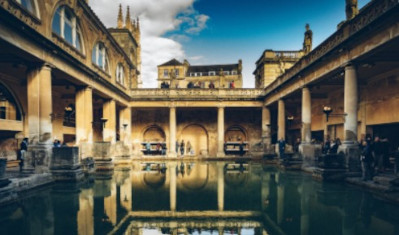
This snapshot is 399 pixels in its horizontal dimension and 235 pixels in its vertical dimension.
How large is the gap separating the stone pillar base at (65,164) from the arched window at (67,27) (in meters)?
5.55

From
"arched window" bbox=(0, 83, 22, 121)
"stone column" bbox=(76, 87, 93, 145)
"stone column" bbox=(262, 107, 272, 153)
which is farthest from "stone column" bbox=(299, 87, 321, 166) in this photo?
"arched window" bbox=(0, 83, 22, 121)

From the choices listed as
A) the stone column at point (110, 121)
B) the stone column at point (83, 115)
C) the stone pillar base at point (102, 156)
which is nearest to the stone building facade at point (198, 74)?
the stone column at point (110, 121)

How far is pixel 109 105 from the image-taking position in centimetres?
1884

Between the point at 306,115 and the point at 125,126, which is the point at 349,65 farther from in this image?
the point at 125,126

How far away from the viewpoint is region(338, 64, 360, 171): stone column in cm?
970

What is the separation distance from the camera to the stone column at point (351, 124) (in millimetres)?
9703

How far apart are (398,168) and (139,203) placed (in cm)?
784

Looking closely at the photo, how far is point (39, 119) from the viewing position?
32.8ft

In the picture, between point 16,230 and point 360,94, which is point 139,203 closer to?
point 16,230

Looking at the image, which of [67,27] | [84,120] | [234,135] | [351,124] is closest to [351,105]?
[351,124]

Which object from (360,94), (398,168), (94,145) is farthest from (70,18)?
(360,94)

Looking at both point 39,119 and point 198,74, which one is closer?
point 39,119

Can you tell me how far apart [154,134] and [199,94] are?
8.08 meters

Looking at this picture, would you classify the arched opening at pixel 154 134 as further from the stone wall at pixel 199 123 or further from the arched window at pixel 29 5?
the arched window at pixel 29 5
